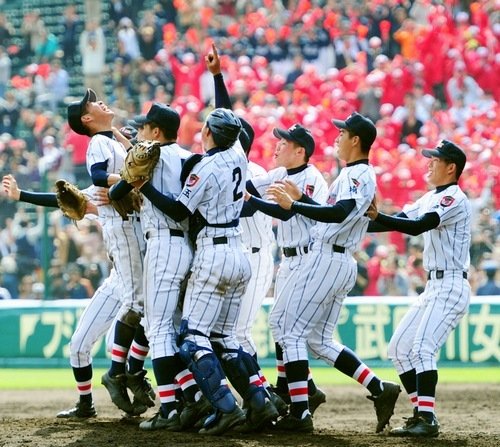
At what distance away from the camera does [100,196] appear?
727 cm

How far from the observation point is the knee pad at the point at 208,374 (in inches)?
261

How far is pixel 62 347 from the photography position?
508 inches

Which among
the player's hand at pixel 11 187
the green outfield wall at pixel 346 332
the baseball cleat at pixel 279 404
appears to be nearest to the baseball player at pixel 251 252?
the baseball cleat at pixel 279 404

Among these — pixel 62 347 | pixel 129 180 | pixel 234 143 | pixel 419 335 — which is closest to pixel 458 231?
pixel 419 335

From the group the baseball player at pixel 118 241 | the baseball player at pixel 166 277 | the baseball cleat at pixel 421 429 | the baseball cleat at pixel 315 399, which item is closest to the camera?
the baseball player at pixel 166 277

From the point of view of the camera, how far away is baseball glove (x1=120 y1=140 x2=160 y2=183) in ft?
21.6

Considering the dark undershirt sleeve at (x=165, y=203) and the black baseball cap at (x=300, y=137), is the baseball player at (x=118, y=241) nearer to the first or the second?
the dark undershirt sleeve at (x=165, y=203)

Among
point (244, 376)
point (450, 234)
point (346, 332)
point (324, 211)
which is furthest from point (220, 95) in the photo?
point (346, 332)

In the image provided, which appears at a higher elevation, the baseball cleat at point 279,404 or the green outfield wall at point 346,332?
the green outfield wall at point 346,332

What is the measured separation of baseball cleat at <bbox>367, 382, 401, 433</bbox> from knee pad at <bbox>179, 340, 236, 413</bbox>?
1.09 meters

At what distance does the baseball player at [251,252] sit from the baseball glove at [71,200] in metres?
1.14

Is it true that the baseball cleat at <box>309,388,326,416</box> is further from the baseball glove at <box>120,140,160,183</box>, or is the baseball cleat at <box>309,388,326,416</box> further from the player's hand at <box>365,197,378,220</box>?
the baseball glove at <box>120,140,160,183</box>

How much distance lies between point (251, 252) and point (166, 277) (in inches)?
59.2

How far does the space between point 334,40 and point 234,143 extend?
12.1 m
